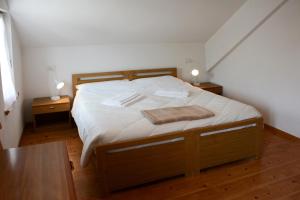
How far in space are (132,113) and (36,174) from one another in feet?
5.03

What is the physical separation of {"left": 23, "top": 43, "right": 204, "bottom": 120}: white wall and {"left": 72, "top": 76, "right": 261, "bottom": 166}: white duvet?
47 centimetres

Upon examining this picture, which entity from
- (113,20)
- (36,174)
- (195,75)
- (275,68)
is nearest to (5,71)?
(113,20)

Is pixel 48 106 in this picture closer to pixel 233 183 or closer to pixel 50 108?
pixel 50 108

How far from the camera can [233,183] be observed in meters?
2.33

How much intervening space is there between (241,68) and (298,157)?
5.48 ft

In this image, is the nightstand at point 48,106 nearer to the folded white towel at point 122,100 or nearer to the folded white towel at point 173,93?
the folded white towel at point 122,100

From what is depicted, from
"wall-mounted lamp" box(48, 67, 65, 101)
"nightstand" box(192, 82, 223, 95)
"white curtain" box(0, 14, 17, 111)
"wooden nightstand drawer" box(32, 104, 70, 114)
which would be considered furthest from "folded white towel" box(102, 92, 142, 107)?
"nightstand" box(192, 82, 223, 95)

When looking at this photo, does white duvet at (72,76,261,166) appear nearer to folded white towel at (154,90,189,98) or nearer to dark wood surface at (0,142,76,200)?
folded white towel at (154,90,189,98)

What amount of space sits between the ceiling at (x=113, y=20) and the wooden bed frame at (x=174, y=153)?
5.96ft

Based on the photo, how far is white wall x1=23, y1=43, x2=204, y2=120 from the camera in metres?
3.71

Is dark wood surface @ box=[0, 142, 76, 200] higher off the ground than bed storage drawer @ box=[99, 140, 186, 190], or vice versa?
dark wood surface @ box=[0, 142, 76, 200]

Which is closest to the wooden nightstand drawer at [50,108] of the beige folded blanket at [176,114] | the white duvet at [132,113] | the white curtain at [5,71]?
the white duvet at [132,113]

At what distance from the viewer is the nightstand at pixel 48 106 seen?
343cm

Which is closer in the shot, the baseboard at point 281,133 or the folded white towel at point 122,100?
the folded white towel at point 122,100
